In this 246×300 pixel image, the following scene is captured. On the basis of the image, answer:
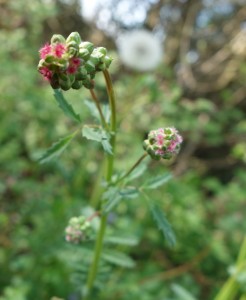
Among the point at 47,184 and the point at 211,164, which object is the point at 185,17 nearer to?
the point at 211,164

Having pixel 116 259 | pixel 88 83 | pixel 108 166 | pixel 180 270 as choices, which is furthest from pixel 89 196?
pixel 88 83

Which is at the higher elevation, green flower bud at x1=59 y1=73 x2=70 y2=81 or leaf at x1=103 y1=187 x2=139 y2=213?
green flower bud at x1=59 y1=73 x2=70 y2=81

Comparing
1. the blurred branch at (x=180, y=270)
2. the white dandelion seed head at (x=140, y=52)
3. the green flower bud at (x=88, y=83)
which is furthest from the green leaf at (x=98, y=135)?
the white dandelion seed head at (x=140, y=52)

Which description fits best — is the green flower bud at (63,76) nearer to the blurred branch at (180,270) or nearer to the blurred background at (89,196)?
the blurred background at (89,196)

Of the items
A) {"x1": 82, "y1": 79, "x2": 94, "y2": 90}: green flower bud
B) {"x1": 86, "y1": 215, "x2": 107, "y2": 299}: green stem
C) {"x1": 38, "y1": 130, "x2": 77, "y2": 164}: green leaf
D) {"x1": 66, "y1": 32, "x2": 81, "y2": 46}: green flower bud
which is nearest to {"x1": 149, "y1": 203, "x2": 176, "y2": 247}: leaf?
{"x1": 86, "y1": 215, "x2": 107, "y2": 299}: green stem

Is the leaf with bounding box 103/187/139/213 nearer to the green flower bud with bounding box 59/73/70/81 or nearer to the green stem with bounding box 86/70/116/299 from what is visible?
the green stem with bounding box 86/70/116/299

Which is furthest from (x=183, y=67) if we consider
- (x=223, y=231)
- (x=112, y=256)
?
(x=112, y=256)

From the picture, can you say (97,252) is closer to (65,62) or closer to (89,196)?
(65,62)
